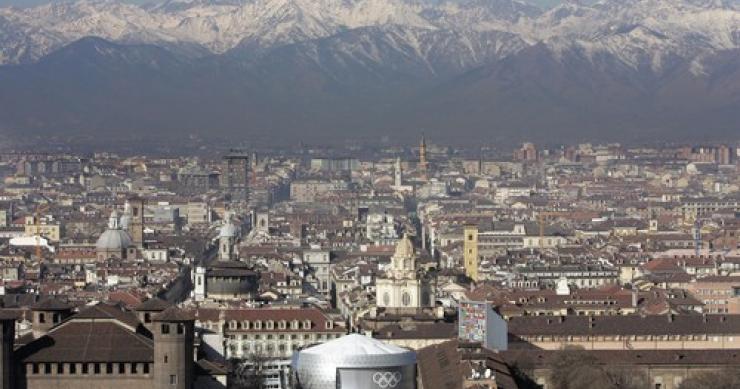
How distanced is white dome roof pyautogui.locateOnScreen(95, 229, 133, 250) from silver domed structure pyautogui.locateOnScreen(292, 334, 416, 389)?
52210mm

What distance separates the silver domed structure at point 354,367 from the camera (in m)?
44.3

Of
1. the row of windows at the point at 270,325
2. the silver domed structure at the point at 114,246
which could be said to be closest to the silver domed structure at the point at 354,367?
the row of windows at the point at 270,325

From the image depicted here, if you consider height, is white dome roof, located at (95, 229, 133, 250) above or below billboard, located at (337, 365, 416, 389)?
above

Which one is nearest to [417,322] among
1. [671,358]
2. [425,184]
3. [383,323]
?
[383,323]

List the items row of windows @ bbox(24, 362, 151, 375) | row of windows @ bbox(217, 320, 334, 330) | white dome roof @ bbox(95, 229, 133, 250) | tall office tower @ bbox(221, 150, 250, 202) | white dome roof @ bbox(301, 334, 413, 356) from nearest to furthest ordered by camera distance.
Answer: row of windows @ bbox(24, 362, 151, 375)
white dome roof @ bbox(301, 334, 413, 356)
row of windows @ bbox(217, 320, 334, 330)
white dome roof @ bbox(95, 229, 133, 250)
tall office tower @ bbox(221, 150, 250, 202)

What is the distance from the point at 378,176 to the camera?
19825 centimetres

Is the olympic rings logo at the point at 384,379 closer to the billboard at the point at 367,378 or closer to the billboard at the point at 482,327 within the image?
the billboard at the point at 367,378

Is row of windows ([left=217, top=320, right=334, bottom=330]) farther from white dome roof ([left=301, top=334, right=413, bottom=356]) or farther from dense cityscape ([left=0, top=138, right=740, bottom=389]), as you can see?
white dome roof ([left=301, top=334, right=413, bottom=356])

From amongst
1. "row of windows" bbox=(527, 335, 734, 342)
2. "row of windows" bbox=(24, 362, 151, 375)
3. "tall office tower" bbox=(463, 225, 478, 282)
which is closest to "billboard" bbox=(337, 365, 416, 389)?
"row of windows" bbox=(24, 362, 151, 375)

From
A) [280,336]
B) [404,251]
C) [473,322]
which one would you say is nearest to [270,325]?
[280,336]

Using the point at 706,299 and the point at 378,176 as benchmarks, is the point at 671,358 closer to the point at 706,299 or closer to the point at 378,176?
the point at 706,299

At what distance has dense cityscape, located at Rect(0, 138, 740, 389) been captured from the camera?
1751 inches

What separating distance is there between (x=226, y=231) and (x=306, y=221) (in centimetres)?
3705

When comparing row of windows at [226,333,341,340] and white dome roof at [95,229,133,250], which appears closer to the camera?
row of windows at [226,333,341,340]
